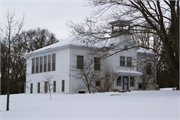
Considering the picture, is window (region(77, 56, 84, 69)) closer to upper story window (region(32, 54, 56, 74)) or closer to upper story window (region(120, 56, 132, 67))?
upper story window (region(32, 54, 56, 74))

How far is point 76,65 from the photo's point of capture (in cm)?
3112

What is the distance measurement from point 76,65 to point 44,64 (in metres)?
5.43

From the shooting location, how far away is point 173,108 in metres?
12.6

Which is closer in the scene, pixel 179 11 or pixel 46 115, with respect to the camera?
pixel 46 115

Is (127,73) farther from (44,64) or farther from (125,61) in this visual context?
(44,64)

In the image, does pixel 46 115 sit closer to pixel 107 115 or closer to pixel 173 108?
pixel 107 115

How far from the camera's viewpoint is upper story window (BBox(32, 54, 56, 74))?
33.4 m

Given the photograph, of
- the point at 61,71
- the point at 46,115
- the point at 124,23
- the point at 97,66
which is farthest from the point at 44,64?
the point at 46,115

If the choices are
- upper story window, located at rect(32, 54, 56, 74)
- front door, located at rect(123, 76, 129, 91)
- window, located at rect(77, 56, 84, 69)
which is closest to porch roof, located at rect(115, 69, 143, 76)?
front door, located at rect(123, 76, 129, 91)

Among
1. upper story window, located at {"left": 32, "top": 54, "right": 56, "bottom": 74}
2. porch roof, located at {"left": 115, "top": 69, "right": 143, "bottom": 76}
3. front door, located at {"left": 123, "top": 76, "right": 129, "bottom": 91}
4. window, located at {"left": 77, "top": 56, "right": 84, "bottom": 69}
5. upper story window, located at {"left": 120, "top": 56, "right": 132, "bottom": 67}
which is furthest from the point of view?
front door, located at {"left": 123, "top": 76, "right": 129, "bottom": 91}

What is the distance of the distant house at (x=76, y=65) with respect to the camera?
1216 inches

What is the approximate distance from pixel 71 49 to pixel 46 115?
61.8ft

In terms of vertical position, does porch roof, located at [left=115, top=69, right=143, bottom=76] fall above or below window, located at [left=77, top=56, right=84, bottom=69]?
below

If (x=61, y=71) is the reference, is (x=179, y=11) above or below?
above
